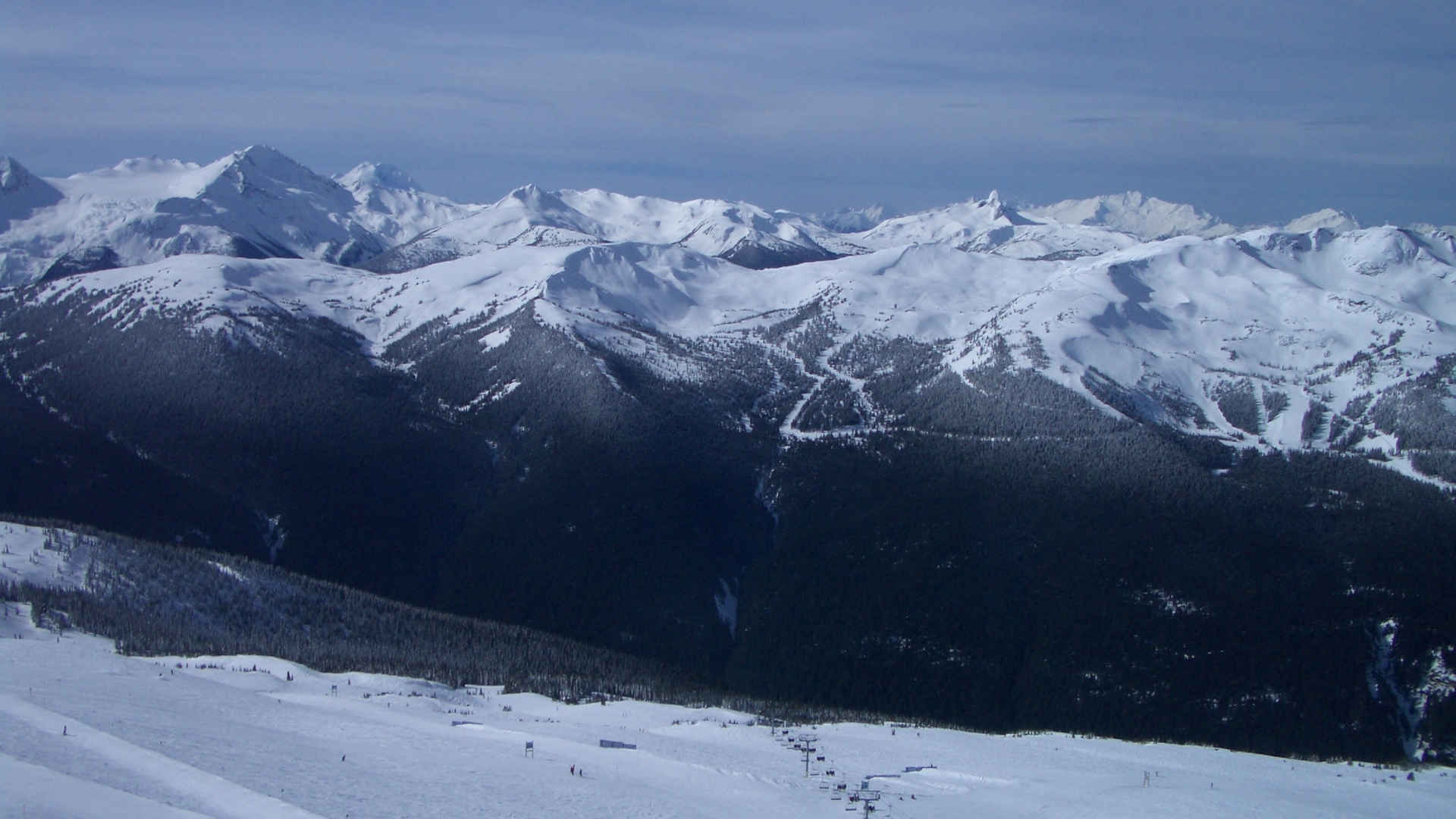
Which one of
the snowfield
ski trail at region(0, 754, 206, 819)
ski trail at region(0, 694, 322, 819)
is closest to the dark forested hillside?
the snowfield

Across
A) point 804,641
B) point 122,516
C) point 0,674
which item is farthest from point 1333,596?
point 122,516

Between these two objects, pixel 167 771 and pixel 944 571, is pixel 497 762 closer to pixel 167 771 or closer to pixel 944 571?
pixel 167 771

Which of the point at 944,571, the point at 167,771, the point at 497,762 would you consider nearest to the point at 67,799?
the point at 167,771

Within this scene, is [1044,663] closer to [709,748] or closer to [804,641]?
[804,641]

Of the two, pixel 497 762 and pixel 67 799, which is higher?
pixel 67 799

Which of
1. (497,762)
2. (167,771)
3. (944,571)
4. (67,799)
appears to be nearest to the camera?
(67,799)

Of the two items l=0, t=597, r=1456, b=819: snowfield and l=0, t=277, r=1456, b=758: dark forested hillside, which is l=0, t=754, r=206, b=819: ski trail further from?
l=0, t=277, r=1456, b=758: dark forested hillside
